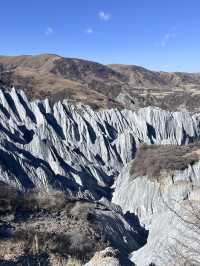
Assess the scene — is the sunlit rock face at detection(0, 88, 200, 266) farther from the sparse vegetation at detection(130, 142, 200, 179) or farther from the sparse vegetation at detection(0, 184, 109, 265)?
the sparse vegetation at detection(0, 184, 109, 265)

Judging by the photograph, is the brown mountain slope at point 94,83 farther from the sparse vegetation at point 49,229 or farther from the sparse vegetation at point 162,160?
the sparse vegetation at point 49,229

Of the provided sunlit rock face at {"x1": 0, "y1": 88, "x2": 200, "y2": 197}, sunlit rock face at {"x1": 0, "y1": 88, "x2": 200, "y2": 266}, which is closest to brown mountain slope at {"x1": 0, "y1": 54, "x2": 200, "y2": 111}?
sunlit rock face at {"x1": 0, "y1": 88, "x2": 200, "y2": 197}

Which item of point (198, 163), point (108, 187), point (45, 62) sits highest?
point (45, 62)

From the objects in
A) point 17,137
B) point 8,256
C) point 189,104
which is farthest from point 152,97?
point 8,256

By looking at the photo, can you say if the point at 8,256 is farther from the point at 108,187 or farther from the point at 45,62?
the point at 45,62

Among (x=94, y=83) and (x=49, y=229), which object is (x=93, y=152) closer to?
(x=49, y=229)

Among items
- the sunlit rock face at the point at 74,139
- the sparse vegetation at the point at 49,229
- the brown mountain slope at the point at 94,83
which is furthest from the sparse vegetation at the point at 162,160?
the brown mountain slope at the point at 94,83

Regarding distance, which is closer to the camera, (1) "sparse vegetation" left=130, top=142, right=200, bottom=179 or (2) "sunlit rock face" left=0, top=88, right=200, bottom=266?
(2) "sunlit rock face" left=0, top=88, right=200, bottom=266
